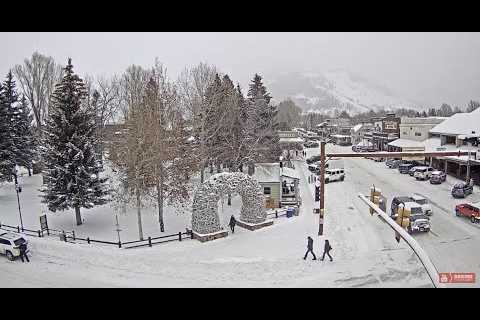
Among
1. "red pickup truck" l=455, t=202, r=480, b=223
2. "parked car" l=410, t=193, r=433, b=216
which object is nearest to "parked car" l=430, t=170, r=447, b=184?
"parked car" l=410, t=193, r=433, b=216

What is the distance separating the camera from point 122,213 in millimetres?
21562

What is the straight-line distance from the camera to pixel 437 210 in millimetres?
20656

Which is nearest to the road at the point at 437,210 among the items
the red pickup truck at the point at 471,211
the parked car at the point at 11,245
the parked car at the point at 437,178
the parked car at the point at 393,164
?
the red pickup truck at the point at 471,211

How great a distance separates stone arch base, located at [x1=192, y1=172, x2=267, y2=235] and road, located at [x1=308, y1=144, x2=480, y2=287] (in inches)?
257

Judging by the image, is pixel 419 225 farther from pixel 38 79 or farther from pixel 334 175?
pixel 38 79

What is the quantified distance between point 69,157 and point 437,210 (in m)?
21.6

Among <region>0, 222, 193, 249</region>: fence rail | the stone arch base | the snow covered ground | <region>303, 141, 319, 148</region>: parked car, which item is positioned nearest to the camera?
the snow covered ground

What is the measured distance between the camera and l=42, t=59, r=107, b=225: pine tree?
18828 mm

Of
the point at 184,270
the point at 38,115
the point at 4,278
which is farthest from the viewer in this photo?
the point at 38,115

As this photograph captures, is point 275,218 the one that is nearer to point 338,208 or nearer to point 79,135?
point 338,208

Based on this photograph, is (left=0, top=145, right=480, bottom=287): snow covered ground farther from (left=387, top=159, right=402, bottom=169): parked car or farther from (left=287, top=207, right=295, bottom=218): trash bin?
(left=387, top=159, right=402, bottom=169): parked car

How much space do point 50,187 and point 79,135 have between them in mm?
3275

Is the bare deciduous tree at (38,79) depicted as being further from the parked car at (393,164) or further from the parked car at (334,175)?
the parked car at (393,164)
